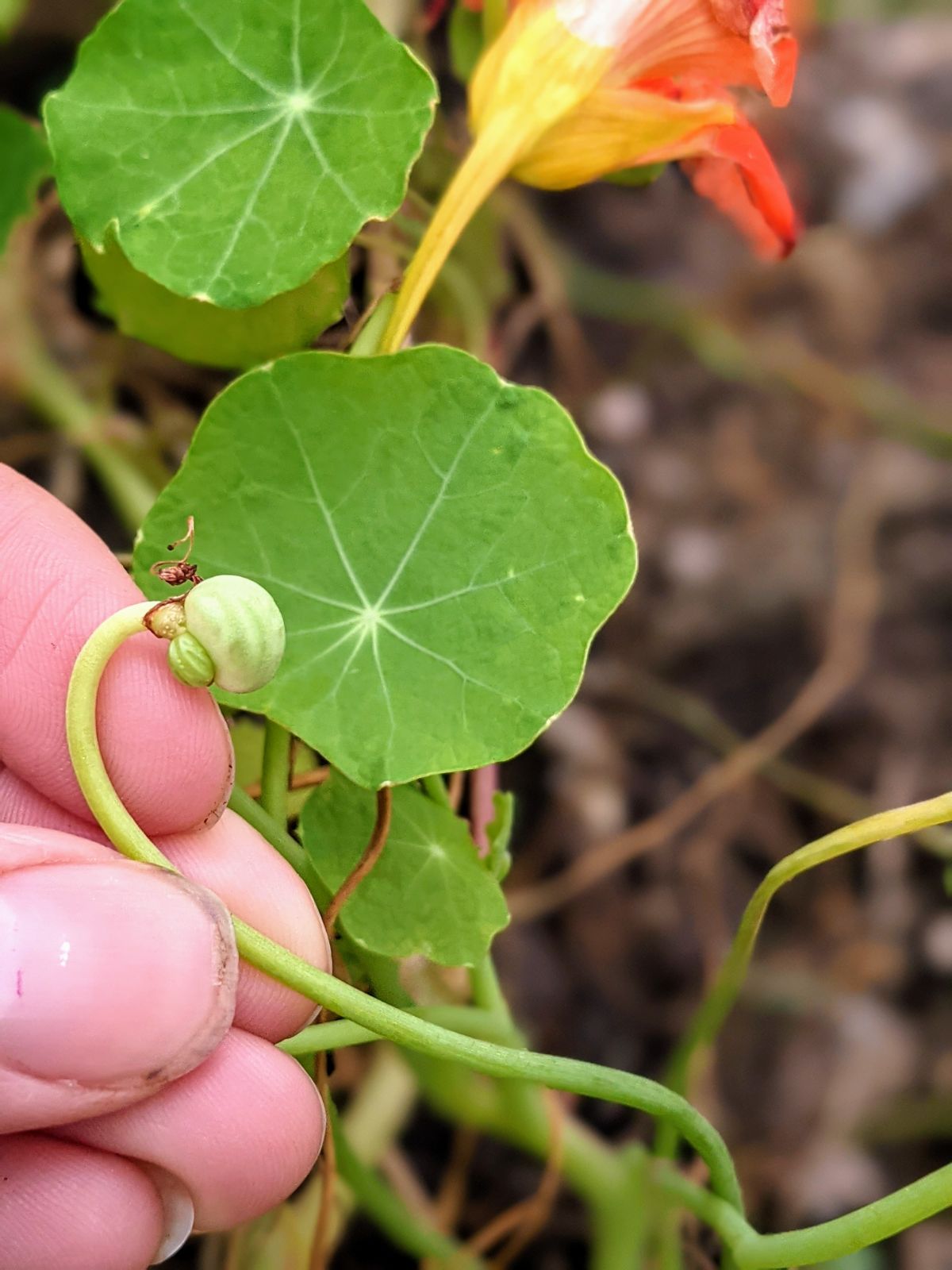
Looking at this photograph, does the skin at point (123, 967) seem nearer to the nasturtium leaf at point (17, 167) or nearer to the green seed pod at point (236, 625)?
the green seed pod at point (236, 625)

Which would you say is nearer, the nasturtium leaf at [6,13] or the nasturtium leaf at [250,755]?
the nasturtium leaf at [250,755]

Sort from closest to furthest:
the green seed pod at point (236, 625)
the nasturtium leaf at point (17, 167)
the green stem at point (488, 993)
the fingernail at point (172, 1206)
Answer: the green seed pod at point (236, 625), the fingernail at point (172, 1206), the green stem at point (488, 993), the nasturtium leaf at point (17, 167)

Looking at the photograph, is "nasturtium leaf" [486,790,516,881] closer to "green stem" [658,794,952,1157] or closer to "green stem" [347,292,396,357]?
"green stem" [658,794,952,1157]

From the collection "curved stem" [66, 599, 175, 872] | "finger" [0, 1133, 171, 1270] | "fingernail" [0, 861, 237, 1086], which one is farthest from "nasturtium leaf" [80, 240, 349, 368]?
"finger" [0, 1133, 171, 1270]

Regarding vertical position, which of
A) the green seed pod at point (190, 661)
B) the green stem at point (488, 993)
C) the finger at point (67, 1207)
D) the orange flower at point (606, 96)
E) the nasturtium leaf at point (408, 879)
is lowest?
the green stem at point (488, 993)

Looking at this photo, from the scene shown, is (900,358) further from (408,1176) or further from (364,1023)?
(364,1023)

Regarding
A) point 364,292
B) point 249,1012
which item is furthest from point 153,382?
point 249,1012

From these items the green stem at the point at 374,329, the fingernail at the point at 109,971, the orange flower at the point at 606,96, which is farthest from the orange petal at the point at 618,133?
the fingernail at the point at 109,971

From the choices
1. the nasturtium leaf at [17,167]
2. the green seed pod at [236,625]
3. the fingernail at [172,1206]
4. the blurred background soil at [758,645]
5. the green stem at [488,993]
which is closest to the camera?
the green seed pod at [236,625]
